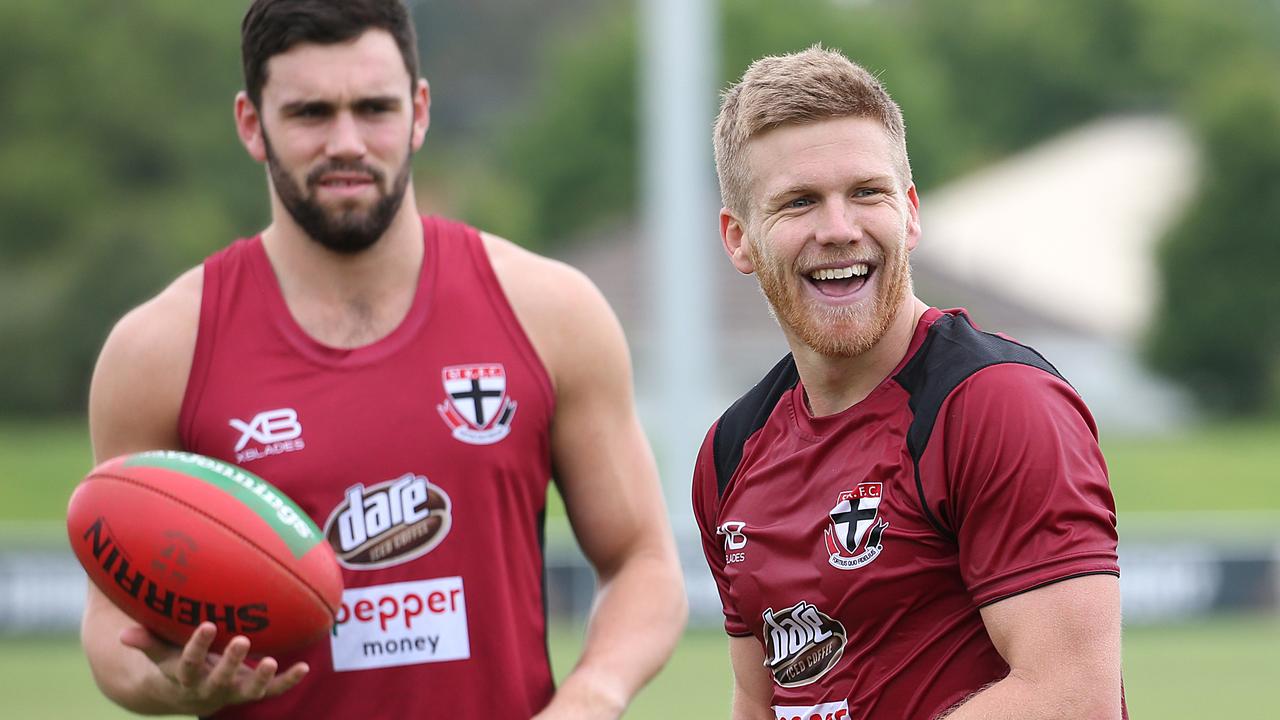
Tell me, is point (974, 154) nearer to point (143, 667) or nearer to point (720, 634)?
point (720, 634)

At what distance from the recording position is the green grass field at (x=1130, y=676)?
1059 cm

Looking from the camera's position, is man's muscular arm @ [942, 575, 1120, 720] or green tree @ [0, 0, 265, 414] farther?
green tree @ [0, 0, 265, 414]

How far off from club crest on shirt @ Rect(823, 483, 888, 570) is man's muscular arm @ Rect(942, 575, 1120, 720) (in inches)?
11.2

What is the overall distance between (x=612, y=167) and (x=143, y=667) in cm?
4334

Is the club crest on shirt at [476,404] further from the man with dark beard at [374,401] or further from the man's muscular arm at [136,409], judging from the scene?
the man's muscular arm at [136,409]

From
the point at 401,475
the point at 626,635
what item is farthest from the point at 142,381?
the point at 626,635

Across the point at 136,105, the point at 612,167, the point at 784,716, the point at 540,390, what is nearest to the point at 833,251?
the point at 784,716

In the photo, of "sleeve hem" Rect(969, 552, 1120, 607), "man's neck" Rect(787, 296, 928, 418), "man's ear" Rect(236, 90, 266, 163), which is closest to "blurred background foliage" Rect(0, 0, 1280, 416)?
"man's ear" Rect(236, 90, 266, 163)

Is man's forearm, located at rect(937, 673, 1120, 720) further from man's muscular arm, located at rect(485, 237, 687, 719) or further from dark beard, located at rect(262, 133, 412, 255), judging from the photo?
dark beard, located at rect(262, 133, 412, 255)

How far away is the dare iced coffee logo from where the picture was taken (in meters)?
3.79

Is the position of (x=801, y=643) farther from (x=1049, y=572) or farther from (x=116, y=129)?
(x=116, y=129)

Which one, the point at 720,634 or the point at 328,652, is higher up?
the point at 328,652

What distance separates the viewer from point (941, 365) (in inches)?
119

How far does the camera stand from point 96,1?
4334 cm
